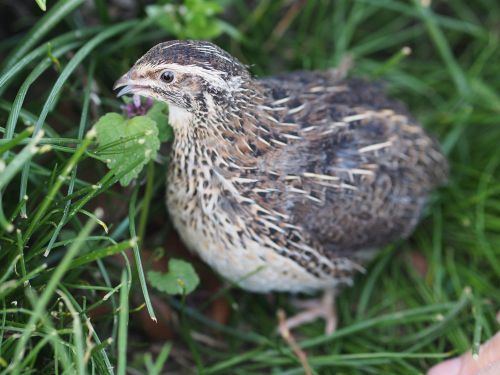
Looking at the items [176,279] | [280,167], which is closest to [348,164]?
[280,167]

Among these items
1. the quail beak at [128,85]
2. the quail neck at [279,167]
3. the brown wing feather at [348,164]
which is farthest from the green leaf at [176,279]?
the quail beak at [128,85]

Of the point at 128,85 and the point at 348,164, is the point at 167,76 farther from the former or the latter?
the point at 348,164

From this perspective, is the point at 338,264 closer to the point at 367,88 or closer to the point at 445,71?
the point at 367,88

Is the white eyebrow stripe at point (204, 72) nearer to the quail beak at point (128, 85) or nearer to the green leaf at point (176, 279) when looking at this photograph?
the quail beak at point (128, 85)

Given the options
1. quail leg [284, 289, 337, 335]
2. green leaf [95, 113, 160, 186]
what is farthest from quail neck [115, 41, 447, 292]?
quail leg [284, 289, 337, 335]

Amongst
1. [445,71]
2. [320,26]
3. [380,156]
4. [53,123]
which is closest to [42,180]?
[53,123]

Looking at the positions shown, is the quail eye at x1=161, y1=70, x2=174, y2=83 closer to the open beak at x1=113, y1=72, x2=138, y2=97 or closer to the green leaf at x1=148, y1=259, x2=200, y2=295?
the open beak at x1=113, y1=72, x2=138, y2=97
